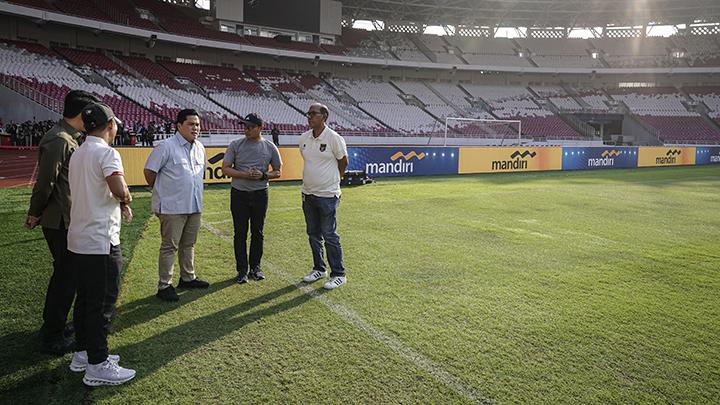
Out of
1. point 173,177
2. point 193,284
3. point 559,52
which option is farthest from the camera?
point 559,52

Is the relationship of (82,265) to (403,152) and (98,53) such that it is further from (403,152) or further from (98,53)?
(98,53)

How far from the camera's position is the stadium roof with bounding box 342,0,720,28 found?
51188 millimetres

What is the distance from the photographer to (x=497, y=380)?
354cm

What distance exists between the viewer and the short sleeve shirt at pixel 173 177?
4.98 m

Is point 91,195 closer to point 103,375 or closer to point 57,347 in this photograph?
point 103,375

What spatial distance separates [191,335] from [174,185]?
63.8 inches

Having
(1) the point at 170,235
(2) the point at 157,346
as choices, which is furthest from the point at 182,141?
(2) the point at 157,346

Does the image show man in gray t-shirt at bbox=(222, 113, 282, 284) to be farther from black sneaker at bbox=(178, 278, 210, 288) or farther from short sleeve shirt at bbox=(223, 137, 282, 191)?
black sneaker at bbox=(178, 278, 210, 288)

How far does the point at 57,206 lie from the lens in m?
3.89

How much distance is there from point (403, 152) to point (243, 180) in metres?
14.8

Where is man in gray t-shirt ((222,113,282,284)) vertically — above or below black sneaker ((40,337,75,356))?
above

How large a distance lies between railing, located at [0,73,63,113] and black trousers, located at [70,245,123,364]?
2914 cm

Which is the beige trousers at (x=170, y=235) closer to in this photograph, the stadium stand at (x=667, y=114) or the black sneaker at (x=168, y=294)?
the black sneaker at (x=168, y=294)

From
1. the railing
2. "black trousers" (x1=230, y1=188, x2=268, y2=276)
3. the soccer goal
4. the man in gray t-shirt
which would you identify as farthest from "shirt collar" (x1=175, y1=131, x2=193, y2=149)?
the soccer goal
